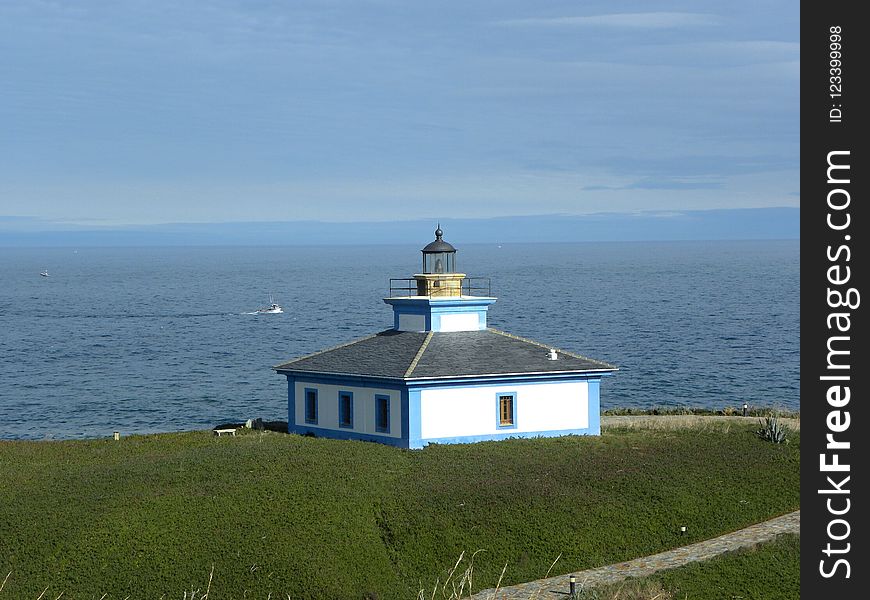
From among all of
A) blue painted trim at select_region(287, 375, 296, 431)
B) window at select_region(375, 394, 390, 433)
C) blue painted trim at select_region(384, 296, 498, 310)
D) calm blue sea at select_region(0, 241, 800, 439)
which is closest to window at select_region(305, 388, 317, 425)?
blue painted trim at select_region(287, 375, 296, 431)

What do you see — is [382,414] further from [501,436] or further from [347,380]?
[501,436]

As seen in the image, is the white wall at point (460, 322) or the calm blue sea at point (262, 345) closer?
the white wall at point (460, 322)

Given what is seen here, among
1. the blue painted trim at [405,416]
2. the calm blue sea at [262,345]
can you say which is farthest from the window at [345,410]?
the calm blue sea at [262,345]

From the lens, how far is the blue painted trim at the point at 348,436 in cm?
3791

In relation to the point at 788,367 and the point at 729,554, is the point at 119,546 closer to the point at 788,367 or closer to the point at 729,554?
the point at 729,554

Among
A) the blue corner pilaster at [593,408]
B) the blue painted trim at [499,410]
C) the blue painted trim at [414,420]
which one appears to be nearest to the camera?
the blue painted trim at [414,420]

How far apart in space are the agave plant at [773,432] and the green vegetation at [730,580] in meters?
10.9

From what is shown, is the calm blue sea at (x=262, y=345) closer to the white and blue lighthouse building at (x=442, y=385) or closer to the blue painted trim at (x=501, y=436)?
the white and blue lighthouse building at (x=442, y=385)

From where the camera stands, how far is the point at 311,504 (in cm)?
2988

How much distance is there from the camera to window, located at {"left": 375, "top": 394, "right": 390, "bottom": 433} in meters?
38.4

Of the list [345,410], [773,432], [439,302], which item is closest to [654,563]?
[773,432]

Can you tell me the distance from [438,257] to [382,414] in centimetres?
714

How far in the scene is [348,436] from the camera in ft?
129

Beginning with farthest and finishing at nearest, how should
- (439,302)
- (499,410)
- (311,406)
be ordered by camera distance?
(439,302) < (311,406) < (499,410)
